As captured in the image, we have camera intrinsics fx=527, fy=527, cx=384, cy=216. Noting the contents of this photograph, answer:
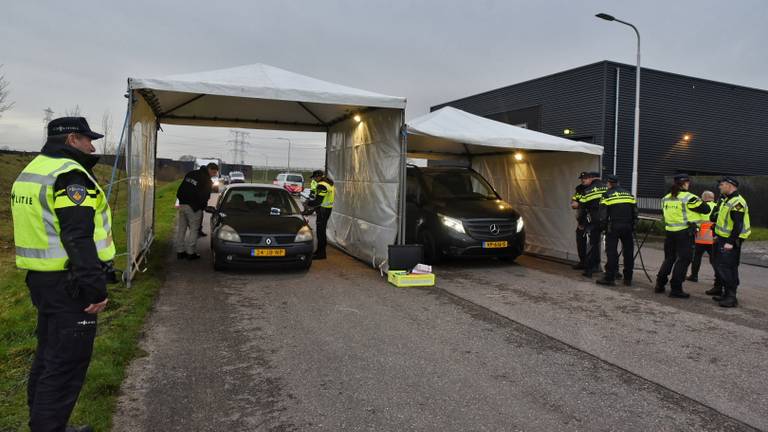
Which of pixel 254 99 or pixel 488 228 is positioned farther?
pixel 254 99

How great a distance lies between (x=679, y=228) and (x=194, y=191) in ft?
26.5

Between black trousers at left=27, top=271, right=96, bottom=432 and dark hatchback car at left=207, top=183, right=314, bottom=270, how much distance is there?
534 cm

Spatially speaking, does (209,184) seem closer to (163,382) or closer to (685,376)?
(163,382)

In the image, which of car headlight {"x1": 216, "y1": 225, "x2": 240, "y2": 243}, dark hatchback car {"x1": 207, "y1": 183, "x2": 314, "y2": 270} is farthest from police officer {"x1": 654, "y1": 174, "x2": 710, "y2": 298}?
car headlight {"x1": 216, "y1": 225, "x2": 240, "y2": 243}

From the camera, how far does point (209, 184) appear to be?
9867mm

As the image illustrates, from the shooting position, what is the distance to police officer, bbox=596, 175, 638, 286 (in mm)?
8453

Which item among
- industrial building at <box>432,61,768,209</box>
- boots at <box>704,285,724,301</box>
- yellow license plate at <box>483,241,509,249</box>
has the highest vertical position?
industrial building at <box>432,61,768,209</box>

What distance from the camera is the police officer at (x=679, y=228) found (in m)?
7.69

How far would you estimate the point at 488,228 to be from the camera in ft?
31.8

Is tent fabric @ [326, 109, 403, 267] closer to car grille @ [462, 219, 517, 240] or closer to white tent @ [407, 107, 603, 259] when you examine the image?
white tent @ [407, 107, 603, 259]

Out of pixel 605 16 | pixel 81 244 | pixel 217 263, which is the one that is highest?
pixel 605 16

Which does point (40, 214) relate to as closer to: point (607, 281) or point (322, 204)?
point (322, 204)

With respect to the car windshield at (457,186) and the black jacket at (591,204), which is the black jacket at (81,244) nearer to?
the car windshield at (457,186)

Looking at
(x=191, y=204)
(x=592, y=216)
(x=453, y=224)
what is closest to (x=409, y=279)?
(x=453, y=224)
